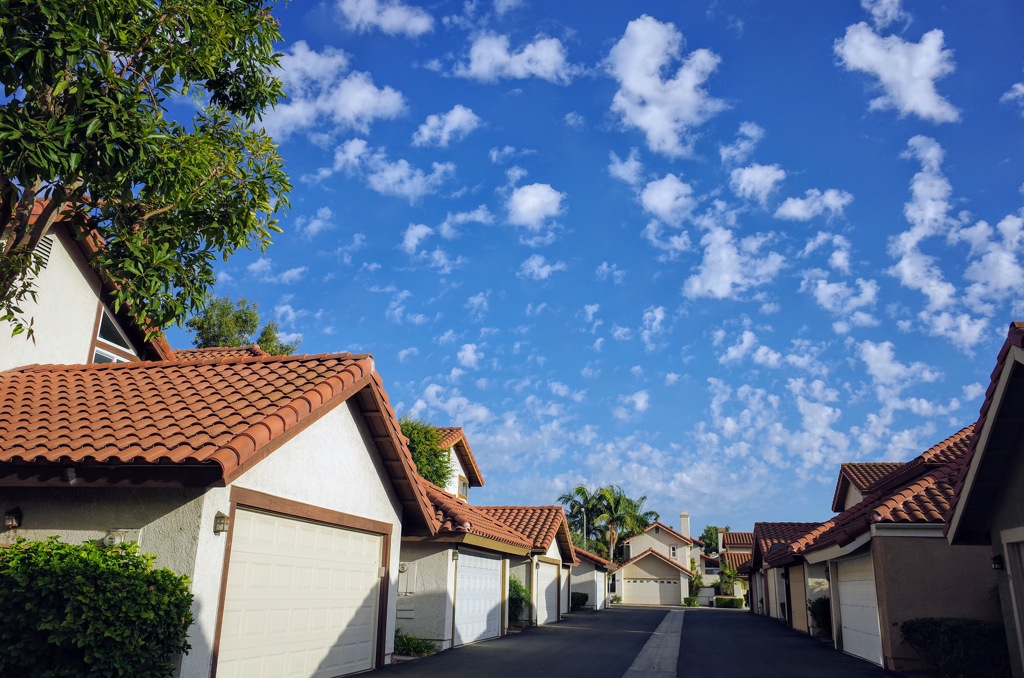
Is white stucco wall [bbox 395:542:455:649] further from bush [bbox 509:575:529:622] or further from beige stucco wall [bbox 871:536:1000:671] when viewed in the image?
beige stucco wall [bbox 871:536:1000:671]

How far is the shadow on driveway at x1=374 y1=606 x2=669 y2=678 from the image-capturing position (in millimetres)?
14070

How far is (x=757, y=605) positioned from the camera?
48250 mm

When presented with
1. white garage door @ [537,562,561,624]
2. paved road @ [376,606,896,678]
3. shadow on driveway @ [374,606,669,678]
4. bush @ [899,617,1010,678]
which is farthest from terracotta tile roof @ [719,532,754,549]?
bush @ [899,617,1010,678]

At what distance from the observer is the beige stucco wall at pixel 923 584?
1551 cm

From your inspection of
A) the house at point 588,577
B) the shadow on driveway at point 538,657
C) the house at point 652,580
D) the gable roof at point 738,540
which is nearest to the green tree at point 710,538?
the gable roof at point 738,540

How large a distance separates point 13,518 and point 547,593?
2552 centimetres

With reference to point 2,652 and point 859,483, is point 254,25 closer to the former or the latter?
point 2,652

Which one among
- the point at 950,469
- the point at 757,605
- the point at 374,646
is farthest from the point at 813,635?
the point at 757,605

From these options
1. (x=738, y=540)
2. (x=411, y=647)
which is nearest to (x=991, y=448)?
(x=411, y=647)

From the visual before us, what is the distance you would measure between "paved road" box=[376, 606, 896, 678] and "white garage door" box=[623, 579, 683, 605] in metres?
39.5

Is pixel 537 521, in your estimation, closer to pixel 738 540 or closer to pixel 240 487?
pixel 240 487

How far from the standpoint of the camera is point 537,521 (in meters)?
30.2

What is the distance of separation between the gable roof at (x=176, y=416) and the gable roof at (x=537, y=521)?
15886 mm

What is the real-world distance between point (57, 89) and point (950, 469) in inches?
761
